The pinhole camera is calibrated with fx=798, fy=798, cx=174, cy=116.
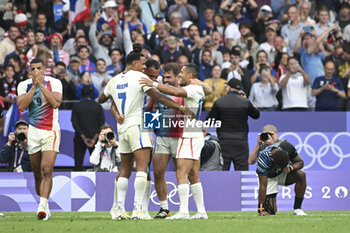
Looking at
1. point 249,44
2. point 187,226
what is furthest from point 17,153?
point 249,44

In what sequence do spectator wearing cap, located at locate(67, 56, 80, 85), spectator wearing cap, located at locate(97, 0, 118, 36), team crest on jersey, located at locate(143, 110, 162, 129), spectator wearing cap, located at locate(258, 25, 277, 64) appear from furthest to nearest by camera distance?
spectator wearing cap, located at locate(97, 0, 118, 36) → spectator wearing cap, located at locate(258, 25, 277, 64) → spectator wearing cap, located at locate(67, 56, 80, 85) → team crest on jersey, located at locate(143, 110, 162, 129)

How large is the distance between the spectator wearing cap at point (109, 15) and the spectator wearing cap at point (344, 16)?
655cm

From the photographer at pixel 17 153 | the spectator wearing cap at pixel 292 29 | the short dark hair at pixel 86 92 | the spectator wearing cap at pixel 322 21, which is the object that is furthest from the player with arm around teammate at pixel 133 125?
the spectator wearing cap at pixel 322 21

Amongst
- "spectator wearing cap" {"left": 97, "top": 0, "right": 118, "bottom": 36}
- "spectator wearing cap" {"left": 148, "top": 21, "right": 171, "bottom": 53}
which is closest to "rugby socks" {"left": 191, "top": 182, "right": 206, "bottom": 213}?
"spectator wearing cap" {"left": 148, "top": 21, "right": 171, "bottom": 53}

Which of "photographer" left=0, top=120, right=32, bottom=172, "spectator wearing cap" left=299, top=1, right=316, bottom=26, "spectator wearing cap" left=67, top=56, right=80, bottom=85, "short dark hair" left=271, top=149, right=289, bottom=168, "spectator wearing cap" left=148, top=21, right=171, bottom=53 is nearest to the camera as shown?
"short dark hair" left=271, top=149, right=289, bottom=168

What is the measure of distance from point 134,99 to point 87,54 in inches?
351

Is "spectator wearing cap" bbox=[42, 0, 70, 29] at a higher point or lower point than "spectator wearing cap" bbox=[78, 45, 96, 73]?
higher

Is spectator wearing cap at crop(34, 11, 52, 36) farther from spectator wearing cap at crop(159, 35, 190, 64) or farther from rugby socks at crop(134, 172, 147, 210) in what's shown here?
rugby socks at crop(134, 172, 147, 210)

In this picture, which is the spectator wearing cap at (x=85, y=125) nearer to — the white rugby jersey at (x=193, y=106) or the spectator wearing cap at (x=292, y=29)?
A: the spectator wearing cap at (x=292, y=29)

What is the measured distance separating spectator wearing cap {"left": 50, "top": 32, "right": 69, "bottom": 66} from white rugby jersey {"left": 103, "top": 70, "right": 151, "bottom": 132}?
28.9 feet

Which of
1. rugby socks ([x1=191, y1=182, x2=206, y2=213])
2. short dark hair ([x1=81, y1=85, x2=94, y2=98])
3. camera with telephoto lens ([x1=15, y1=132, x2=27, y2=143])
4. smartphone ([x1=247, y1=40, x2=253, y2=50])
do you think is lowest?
rugby socks ([x1=191, y1=182, x2=206, y2=213])

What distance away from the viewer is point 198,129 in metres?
12.6

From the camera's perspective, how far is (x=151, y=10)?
75.6 ft

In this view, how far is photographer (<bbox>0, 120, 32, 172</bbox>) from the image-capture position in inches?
636
